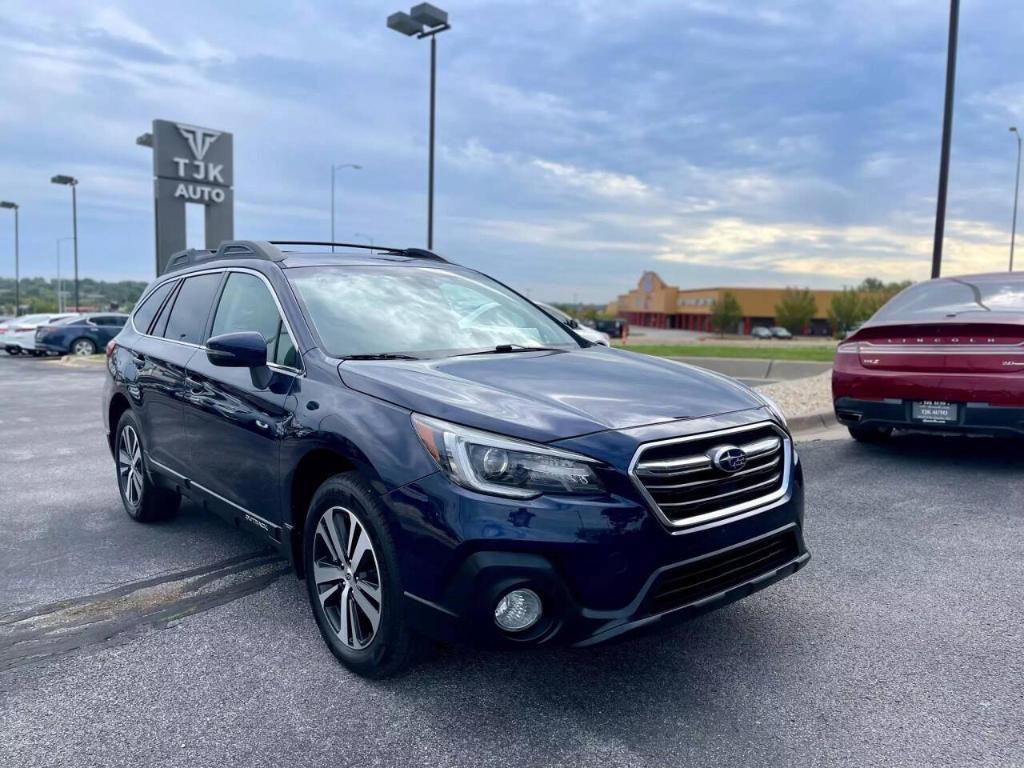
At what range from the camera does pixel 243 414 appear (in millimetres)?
3799

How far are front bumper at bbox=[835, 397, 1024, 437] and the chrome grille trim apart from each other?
375 centimetres

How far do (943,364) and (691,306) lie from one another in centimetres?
10939

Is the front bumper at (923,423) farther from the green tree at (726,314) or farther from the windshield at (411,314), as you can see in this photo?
the green tree at (726,314)

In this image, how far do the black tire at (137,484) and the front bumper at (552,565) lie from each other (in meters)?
2.92

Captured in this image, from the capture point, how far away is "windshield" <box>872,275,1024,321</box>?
6750mm

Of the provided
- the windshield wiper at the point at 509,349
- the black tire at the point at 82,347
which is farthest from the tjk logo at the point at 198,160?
the windshield wiper at the point at 509,349

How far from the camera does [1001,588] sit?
411 cm

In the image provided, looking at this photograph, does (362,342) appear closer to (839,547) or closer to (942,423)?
(839,547)

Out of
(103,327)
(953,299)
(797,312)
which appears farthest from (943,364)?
(797,312)

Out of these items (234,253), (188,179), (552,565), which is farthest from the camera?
(188,179)

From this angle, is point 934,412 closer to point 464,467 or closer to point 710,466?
point 710,466

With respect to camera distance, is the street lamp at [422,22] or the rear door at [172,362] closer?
the rear door at [172,362]

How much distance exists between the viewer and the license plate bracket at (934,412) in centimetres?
638

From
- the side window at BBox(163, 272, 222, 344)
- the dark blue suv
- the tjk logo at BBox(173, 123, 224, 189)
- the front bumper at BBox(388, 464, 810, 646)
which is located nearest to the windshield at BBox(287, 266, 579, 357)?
the dark blue suv
